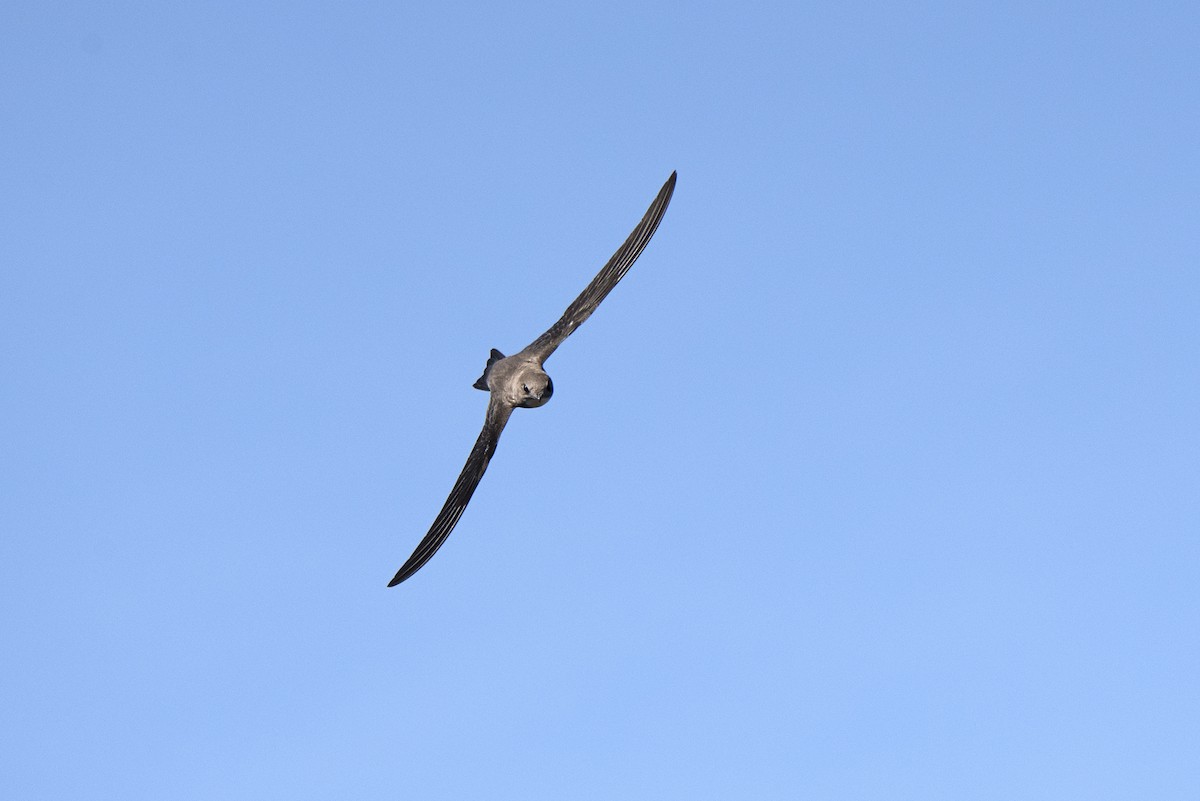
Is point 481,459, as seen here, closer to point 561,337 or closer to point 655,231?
point 561,337

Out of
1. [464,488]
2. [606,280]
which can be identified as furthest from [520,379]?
[606,280]

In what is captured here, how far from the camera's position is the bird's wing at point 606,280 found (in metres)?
27.2

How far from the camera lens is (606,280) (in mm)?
27656

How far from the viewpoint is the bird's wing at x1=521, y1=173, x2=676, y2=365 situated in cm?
2722

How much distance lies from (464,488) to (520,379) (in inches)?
102

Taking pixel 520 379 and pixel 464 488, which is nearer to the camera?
pixel 520 379

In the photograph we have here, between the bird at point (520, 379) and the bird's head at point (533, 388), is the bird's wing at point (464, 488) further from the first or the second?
the bird's head at point (533, 388)

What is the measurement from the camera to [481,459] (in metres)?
27.1

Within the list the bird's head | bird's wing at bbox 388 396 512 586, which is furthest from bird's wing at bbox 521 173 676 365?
bird's wing at bbox 388 396 512 586

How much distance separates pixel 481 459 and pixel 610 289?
446 cm

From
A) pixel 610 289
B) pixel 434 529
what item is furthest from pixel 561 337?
pixel 434 529

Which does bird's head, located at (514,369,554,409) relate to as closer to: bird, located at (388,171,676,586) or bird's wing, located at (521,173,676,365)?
bird, located at (388,171,676,586)

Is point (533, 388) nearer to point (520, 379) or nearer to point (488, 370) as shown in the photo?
point (520, 379)

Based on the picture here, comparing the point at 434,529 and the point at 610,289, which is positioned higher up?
the point at 610,289
